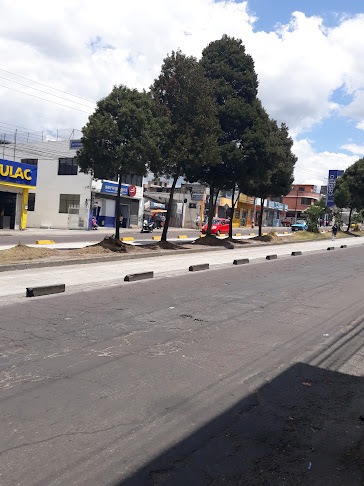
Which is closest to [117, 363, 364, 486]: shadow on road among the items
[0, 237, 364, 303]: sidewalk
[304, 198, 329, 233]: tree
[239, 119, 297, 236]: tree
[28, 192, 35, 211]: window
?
[0, 237, 364, 303]: sidewalk

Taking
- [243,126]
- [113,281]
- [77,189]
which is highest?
[243,126]

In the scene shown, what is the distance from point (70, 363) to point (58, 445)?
2101mm

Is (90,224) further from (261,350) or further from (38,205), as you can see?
(261,350)

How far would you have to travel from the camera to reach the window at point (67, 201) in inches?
1644

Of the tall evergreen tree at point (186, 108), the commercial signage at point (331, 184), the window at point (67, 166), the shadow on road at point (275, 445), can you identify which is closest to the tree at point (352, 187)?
the commercial signage at point (331, 184)

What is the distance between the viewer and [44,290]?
1055cm

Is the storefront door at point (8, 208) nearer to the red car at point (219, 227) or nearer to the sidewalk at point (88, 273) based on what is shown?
the red car at point (219, 227)

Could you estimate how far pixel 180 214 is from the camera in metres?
57.8

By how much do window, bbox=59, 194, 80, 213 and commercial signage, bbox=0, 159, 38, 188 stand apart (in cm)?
627

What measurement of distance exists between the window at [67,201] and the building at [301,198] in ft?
208

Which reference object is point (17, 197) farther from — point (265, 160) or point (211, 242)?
point (265, 160)

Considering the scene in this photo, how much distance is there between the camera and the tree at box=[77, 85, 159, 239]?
20.0m

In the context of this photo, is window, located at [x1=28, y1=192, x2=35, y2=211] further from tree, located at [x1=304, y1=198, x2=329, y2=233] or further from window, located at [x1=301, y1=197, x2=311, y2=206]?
window, located at [x1=301, y1=197, x2=311, y2=206]

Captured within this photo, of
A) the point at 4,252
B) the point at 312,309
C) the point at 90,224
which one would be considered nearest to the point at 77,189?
the point at 90,224
